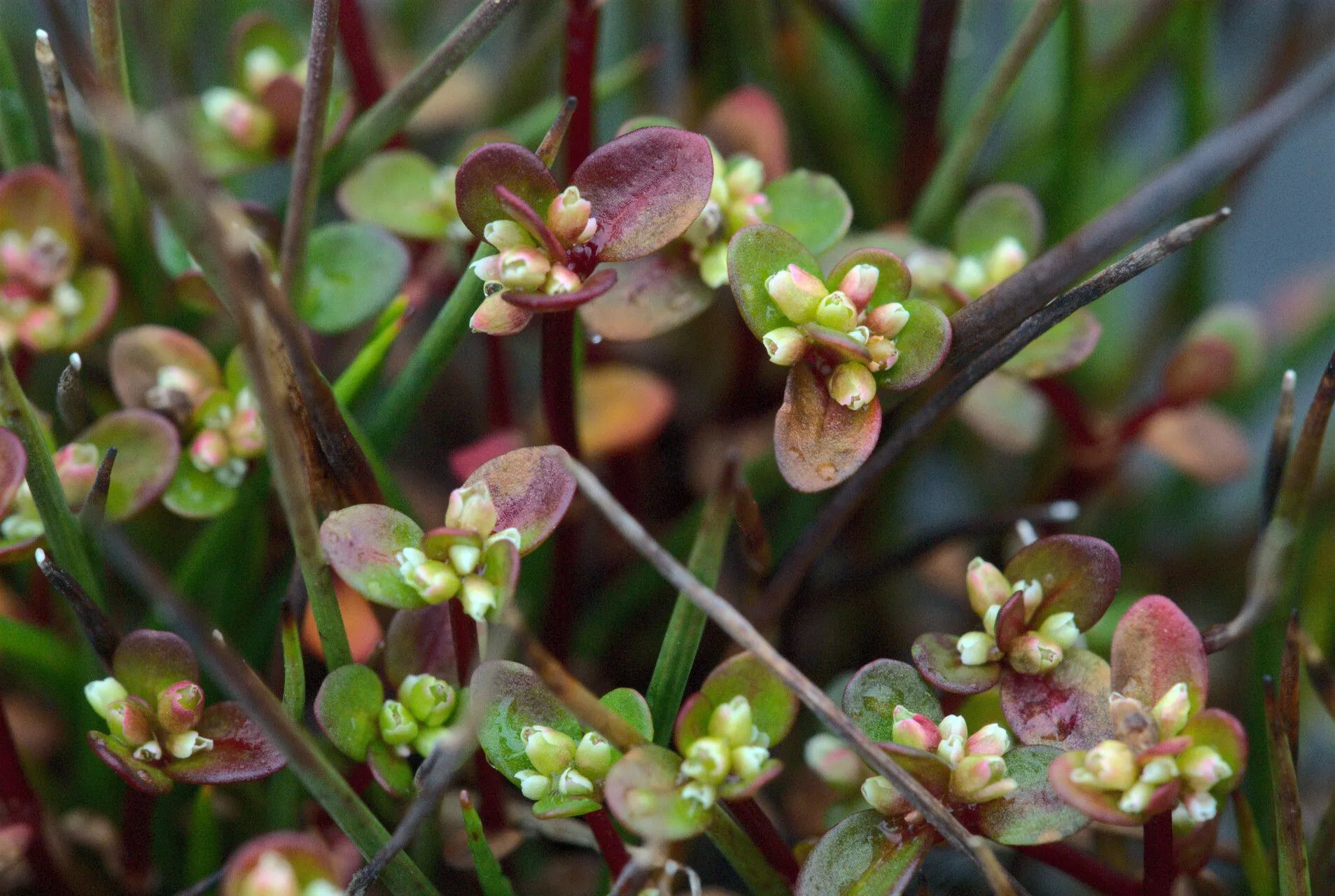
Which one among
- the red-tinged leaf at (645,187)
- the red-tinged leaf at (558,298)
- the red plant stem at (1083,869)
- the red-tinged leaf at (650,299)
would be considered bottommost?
the red plant stem at (1083,869)

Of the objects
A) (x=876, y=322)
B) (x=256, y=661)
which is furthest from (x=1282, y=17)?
(x=256, y=661)

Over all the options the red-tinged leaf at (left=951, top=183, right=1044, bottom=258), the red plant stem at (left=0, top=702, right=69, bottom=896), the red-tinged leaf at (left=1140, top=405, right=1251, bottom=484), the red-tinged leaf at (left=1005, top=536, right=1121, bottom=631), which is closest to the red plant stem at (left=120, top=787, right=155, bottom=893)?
the red plant stem at (left=0, top=702, right=69, bottom=896)

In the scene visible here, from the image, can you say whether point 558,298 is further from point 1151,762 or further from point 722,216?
point 1151,762

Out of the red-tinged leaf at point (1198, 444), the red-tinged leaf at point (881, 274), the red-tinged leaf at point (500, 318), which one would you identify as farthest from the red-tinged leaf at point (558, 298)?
the red-tinged leaf at point (1198, 444)

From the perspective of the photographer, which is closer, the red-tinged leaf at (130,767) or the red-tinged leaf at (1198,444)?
the red-tinged leaf at (130,767)

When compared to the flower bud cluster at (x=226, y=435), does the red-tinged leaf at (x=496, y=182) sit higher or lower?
higher

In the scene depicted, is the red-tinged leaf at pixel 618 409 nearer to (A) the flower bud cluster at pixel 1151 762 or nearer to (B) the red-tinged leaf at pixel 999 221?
(B) the red-tinged leaf at pixel 999 221

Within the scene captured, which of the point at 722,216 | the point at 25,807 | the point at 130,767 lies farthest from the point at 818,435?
the point at 25,807
